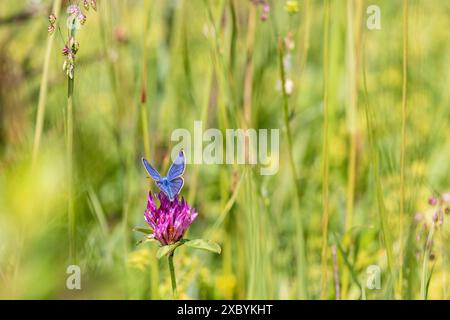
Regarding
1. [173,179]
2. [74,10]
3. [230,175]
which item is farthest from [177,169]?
[230,175]

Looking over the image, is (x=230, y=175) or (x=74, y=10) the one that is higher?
(x=74, y=10)

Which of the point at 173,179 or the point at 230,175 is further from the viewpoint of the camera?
the point at 230,175

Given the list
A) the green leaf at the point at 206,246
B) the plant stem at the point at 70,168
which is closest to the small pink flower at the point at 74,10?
the plant stem at the point at 70,168

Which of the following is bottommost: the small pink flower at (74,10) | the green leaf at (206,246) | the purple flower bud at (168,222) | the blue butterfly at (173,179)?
the green leaf at (206,246)

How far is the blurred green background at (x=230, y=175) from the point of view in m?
0.66

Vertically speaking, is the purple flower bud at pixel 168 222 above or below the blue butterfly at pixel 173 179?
below

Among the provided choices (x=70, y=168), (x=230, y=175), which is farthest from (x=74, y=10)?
(x=230, y=175)

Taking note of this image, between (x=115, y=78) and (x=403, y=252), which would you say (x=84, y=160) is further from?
(x=403, y=252)

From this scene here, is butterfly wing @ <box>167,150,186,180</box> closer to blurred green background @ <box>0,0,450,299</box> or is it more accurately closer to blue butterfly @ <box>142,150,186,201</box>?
blue butterfly @ <box>142,150,186,201</box>

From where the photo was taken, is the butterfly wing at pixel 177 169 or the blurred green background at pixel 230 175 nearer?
the butterfly wing at pixel 177 169

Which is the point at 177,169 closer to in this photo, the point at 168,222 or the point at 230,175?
the point at 168,222

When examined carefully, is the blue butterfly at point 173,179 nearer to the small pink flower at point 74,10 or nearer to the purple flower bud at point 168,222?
the purple flower bud at point 168,222

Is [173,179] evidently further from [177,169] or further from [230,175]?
[230,175]

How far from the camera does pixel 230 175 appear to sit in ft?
2.88
